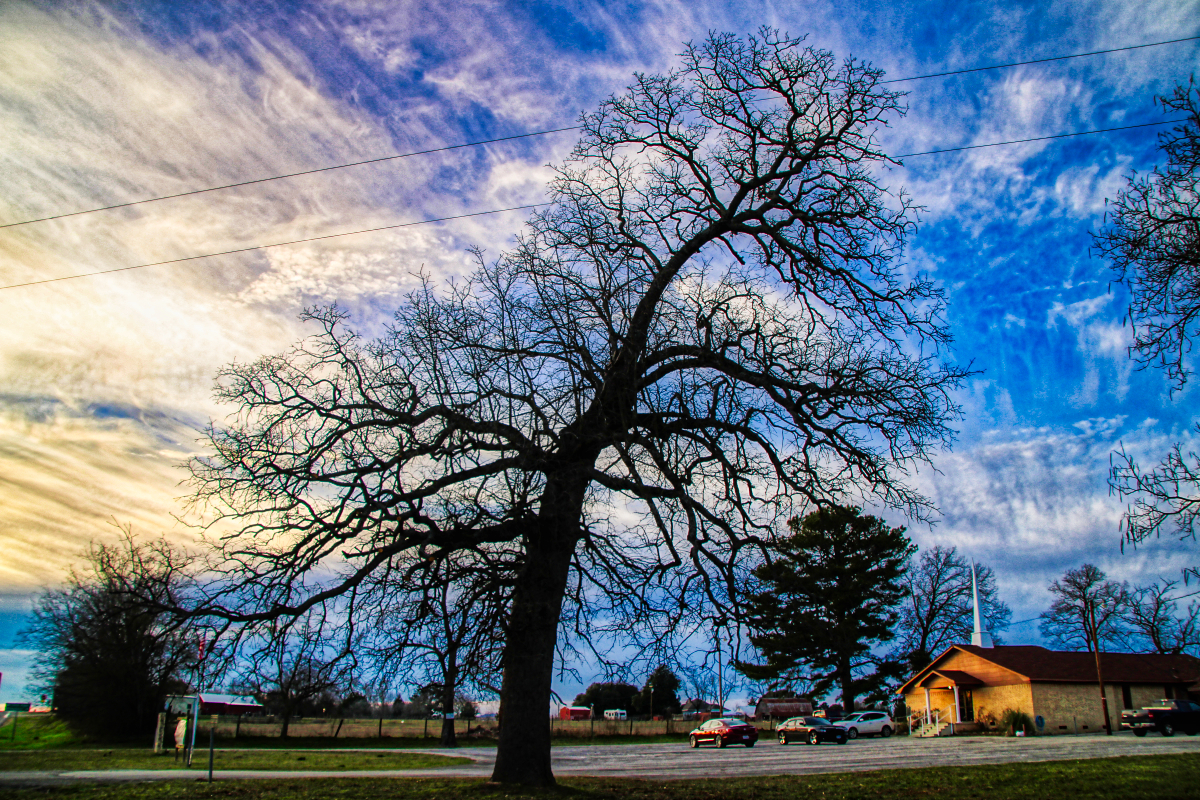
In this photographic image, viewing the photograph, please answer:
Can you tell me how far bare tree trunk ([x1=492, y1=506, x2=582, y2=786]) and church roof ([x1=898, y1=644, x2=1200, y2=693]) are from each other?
1549 inches

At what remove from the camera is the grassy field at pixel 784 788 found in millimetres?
11375

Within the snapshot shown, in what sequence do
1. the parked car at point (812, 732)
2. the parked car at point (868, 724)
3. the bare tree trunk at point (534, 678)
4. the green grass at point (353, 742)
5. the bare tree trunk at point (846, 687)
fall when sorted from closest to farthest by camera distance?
the bare tree trunk at point (534, 678) → the parked car at point (812, 732) → the green grass at point (353, 742) → the parked car at point (868, 724) → the bare tree trunk at point (846, 687)

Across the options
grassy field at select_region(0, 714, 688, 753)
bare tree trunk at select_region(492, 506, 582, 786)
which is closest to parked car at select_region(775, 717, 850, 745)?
grassy field at select_region(0, 714, 688, 753)

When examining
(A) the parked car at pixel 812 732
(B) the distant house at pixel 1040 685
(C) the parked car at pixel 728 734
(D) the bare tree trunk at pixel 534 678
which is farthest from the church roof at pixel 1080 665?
(D) the bare tree trunk at pixel 534 678

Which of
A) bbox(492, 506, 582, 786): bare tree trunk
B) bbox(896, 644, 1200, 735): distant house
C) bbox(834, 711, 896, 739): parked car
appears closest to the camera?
bbox(492, 506, 582, 786): bare tree trunk

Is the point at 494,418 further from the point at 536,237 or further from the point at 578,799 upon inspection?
the point at 578,799

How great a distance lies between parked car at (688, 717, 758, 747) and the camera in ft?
115

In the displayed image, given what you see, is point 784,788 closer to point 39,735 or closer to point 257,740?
point 257,740

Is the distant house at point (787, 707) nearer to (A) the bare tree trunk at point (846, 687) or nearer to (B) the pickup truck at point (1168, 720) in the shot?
(A) the bare tree trunk at point (846, 687)

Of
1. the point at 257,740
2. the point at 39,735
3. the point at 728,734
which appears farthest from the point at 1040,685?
the point at 39,735

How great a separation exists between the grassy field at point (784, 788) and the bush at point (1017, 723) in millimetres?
27267

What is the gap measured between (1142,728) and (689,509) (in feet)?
120

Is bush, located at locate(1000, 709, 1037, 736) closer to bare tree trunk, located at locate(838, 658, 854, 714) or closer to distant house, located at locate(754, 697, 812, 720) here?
bare tree trunk, located at locate(838, 658, 854, 714)

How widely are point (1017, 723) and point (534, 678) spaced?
1499 inches
